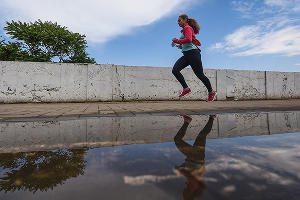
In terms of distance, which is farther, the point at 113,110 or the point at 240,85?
the point at 240,85

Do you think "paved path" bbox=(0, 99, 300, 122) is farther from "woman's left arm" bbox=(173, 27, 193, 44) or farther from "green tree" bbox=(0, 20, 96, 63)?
"green tree" bbox=(0, 20, 96, 63)

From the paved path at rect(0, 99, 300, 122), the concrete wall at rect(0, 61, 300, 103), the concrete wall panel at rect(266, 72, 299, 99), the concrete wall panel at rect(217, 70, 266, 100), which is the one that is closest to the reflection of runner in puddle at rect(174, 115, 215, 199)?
the paved path at rect(0, 99, 300, 122)

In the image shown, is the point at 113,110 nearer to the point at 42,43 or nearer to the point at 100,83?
the point at 100,83

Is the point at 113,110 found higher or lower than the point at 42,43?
lower

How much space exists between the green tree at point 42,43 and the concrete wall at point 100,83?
36.9ft

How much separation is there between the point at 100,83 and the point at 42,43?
1480 centimetres

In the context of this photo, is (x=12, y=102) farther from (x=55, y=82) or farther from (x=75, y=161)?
(x=75, y=161)

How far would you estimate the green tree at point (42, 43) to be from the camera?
17656mm

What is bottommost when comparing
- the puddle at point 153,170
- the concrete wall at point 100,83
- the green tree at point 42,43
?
the puddle at point 153,170

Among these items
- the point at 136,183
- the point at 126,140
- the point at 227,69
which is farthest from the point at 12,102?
the point at 227,69

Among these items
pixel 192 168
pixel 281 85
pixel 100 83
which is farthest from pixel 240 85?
pixel 192 168

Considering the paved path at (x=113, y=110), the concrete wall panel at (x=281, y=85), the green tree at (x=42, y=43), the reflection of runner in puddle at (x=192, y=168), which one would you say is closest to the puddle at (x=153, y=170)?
the reflection of runner in puddle at (x=192, y=168)

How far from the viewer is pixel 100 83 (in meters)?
8.46

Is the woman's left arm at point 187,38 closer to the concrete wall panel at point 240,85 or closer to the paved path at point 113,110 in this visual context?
the paved path at point 113,110
